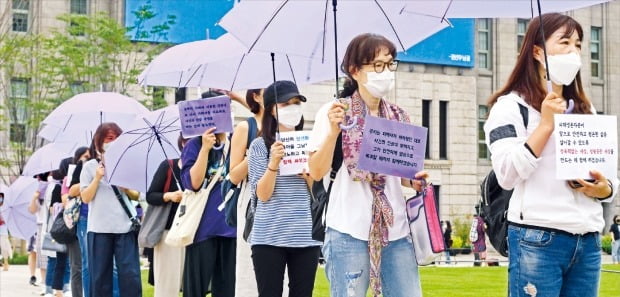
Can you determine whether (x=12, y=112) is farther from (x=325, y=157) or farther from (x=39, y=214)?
(x=325, y=157)

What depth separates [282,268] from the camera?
23.5ft

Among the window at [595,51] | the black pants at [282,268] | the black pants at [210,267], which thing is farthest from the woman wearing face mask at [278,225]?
the window at [595,51]

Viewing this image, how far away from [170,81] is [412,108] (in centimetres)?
4143

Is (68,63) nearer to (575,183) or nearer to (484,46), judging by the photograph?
(484,46)

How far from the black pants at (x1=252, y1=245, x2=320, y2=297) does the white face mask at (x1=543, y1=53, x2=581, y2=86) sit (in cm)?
267

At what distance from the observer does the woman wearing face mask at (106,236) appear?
34.2 feet

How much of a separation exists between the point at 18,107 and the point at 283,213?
34228 millimetres

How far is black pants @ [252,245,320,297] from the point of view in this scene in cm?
708

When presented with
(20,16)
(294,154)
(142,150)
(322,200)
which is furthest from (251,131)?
(20,16)

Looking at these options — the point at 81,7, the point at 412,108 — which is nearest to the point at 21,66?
the point at 81,7

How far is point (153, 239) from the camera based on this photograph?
965 centimetres

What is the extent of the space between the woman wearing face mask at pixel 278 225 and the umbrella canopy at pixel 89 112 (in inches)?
192

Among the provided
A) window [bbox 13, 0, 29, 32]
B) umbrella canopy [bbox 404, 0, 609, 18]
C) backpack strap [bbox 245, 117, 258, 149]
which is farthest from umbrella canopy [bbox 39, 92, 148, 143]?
window [bbox 13, 0, 29, 32]

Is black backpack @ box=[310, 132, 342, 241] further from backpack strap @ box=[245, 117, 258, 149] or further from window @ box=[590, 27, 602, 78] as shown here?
window @ box=[590, 27, 602, 78]
